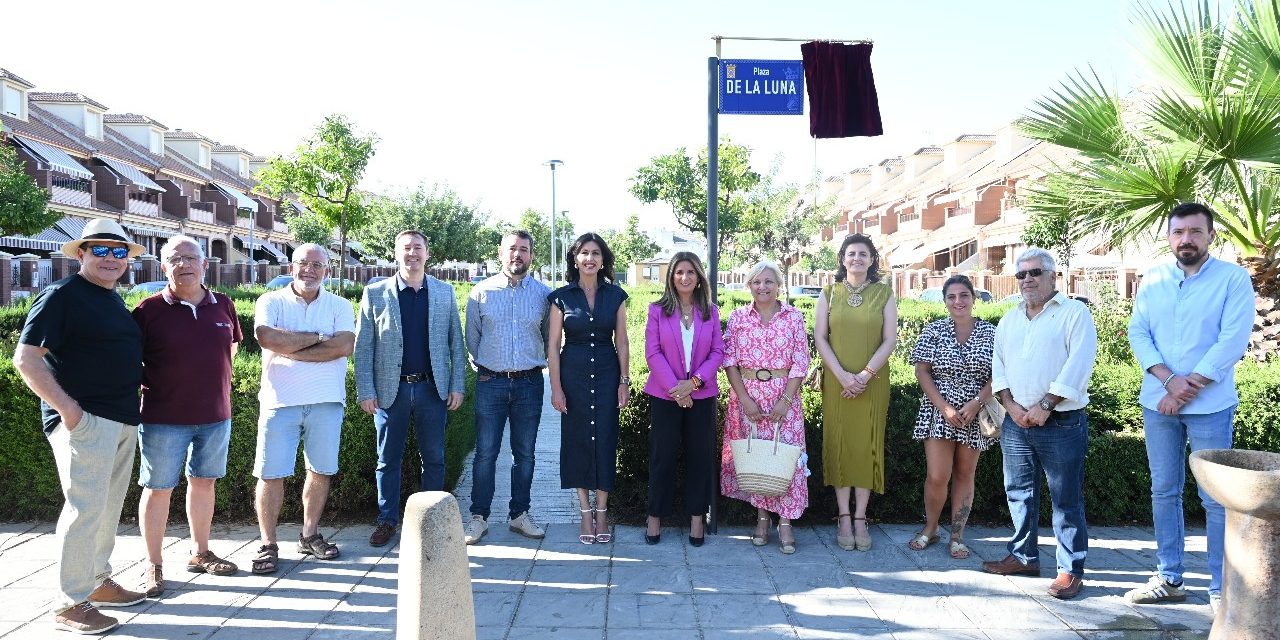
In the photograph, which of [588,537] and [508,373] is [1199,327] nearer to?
[588,537]

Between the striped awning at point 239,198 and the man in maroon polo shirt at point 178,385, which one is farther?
the striped awning at point 239,198

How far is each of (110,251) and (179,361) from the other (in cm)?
66

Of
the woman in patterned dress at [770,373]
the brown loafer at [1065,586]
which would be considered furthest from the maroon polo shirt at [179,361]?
the brown loafer at [1065,586]

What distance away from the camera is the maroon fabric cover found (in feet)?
20.2

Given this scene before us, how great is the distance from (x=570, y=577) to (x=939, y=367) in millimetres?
2564

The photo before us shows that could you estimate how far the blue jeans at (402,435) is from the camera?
5.29 metres

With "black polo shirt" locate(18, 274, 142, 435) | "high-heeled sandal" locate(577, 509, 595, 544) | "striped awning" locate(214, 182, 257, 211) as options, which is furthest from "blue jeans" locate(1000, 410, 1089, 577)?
"striped awning" locate(214, 182, 257, 211)

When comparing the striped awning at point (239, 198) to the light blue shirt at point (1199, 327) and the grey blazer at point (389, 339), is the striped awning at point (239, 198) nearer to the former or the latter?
the grey blazer at point (389, 339)

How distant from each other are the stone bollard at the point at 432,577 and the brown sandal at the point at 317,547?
263cm

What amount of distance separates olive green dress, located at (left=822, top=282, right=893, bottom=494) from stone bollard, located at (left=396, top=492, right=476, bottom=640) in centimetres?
324

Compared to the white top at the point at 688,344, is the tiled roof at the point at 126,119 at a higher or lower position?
higher

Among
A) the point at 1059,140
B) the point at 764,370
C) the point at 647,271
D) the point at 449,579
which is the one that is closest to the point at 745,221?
the point at 1059,140

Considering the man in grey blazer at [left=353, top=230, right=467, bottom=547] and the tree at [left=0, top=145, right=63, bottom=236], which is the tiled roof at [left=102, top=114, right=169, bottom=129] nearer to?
the tree at [left=0, top=145, right=63, bottom=236]

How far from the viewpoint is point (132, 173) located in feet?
129
